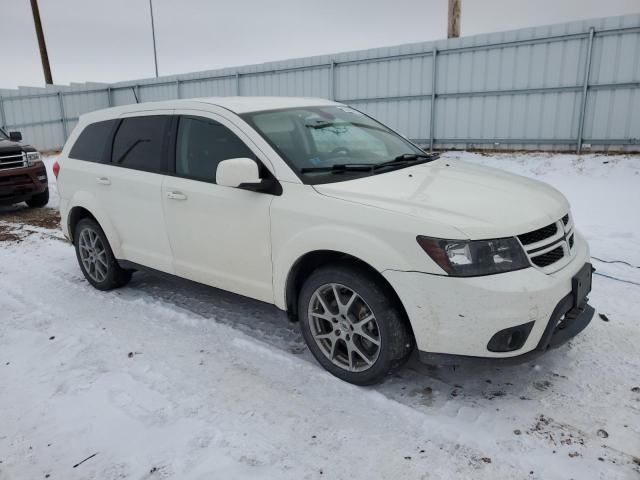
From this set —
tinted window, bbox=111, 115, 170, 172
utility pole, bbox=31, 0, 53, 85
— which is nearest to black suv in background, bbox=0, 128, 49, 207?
tinted window, bbox=111, 115, 170, 172

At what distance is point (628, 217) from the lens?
716cm

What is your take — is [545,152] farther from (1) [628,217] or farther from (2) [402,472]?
(2) [402,472]

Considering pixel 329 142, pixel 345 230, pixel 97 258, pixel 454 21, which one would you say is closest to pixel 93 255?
pixel 97 258

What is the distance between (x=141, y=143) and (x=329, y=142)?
176 centimetres

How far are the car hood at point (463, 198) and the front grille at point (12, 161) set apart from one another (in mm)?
8114

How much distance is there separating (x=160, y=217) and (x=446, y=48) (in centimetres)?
1051

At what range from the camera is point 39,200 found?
33.3 feet

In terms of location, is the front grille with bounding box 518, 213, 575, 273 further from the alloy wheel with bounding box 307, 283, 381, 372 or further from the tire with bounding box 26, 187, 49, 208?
the tire with bounding box 26, 187, 49, 208

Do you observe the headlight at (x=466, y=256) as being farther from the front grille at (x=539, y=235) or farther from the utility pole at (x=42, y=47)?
the utility pole at (x=42, y=47)

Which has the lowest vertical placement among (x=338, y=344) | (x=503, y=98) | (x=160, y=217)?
(x=338, y=344)

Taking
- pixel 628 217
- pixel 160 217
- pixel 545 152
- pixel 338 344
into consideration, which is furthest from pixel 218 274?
pixel 545 152

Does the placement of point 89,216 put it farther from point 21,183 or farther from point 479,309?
point 21,183

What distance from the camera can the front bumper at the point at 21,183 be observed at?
9.18 m

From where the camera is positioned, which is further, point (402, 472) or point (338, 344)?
point (338, 344)
